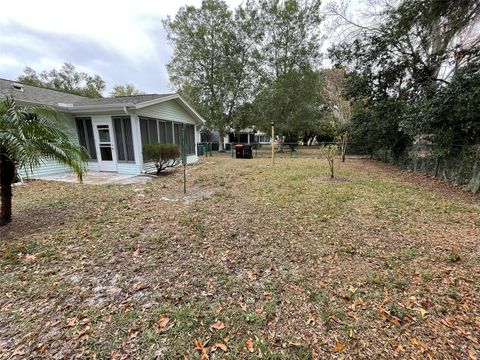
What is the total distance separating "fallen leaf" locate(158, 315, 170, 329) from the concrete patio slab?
601 cm

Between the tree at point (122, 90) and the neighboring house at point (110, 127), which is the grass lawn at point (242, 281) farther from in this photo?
the tree at point (122, 90)

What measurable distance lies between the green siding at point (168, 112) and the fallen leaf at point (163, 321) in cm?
784

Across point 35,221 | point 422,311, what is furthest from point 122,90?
point 422,311

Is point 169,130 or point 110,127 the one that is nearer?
point 110,127

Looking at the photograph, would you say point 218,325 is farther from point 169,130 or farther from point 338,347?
point 169,130

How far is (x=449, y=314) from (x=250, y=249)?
2.07 m

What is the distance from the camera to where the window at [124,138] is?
26.8ft

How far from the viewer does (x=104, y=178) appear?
7668 mm

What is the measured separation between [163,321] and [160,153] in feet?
23.5

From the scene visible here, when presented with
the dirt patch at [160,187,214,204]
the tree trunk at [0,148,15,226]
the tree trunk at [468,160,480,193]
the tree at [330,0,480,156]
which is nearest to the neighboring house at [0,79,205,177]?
the dirt patch at [160,187,214,204]

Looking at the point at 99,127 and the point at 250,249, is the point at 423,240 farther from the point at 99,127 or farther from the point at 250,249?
the point at 99,127

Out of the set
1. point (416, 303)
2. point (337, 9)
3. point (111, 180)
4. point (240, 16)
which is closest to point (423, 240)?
point (416, 303)

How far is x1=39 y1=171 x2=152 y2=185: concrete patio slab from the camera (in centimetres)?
712

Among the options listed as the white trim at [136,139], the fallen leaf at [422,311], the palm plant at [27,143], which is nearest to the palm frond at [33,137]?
the palm plant at [27,143]
